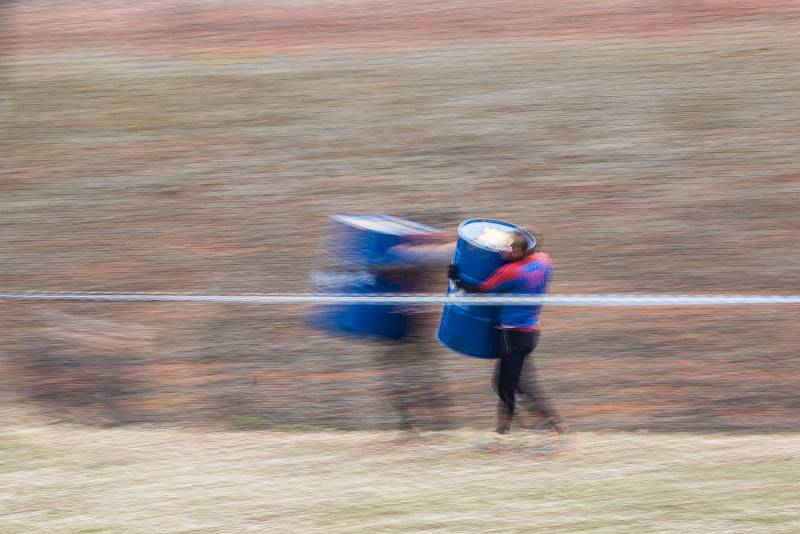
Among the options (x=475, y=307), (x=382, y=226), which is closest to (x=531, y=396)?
(x=475, y=307)

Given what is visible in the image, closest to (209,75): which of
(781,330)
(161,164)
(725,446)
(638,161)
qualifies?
→ (161,164)

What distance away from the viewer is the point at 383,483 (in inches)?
226

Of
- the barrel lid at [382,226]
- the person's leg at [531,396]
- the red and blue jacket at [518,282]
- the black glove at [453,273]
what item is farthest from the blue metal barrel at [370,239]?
the person's leg at [531,396]

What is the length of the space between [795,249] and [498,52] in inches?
179

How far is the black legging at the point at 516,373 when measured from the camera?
20.9 ft

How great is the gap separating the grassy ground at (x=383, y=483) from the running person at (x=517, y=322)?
0.77 ft

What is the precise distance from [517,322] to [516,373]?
1.18ft

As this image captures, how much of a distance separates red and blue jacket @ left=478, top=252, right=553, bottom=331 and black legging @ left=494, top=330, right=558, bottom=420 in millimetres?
82

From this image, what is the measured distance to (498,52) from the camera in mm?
12727

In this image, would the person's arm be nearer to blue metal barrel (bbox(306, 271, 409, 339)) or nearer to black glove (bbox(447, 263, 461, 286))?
black glove (bbox(447, 263, 461, 286))

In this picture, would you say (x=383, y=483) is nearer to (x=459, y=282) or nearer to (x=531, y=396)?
(x=459, y=282)

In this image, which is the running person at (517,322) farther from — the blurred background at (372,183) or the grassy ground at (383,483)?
the blurred background at (372,183)

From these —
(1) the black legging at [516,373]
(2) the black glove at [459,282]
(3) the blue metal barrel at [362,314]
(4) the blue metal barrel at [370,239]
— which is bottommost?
→ (1) the black legging at [516,373]

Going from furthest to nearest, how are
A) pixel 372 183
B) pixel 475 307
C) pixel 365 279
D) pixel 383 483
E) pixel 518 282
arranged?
1. pixel 372 183
2. pixel 365 279
3. pixel 475 307
4. pixel 518 282
5. pixel 383 483
